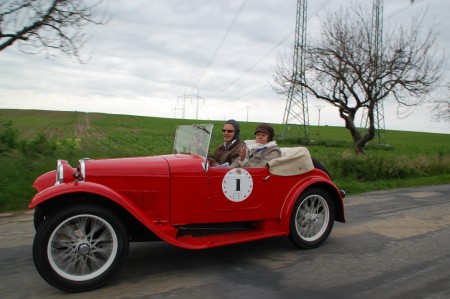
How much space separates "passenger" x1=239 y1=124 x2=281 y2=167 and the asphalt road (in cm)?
112

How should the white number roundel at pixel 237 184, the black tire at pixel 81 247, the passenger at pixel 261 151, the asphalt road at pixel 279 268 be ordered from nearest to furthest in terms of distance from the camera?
the black tire at pixel 81 247 → the asphalt road at pixel 279 268 → the white number roundel at pixel 237 184 → the passenger at pixel 261 151

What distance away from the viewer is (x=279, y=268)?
4.32m

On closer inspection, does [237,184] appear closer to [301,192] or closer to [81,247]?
[301,192]

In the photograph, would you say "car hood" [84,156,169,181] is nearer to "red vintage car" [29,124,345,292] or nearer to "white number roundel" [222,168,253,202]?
"red vintage car" [29,124,345,292]

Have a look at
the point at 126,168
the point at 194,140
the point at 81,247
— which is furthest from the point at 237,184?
the point at 81,247

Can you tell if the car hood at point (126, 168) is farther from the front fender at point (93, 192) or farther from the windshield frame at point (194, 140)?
the windshield frame at point (194, 140)

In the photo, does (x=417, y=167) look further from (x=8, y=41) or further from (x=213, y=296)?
(x=8, y=41)

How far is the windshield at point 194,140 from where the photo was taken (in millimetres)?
4621

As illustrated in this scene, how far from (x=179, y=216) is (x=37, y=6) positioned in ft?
27.9

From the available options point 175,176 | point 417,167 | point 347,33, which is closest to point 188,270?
point 175,176

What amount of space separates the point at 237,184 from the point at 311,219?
51.2 inches

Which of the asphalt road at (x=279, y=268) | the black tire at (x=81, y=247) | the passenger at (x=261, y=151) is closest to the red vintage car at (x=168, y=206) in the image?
the black tire at (x=81, y=247)

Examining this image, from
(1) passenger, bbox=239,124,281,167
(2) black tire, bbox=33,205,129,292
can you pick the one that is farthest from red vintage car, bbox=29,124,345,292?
(1) passenger, bbox=239,124,281,167

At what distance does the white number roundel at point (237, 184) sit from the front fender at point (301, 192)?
0.56 m
